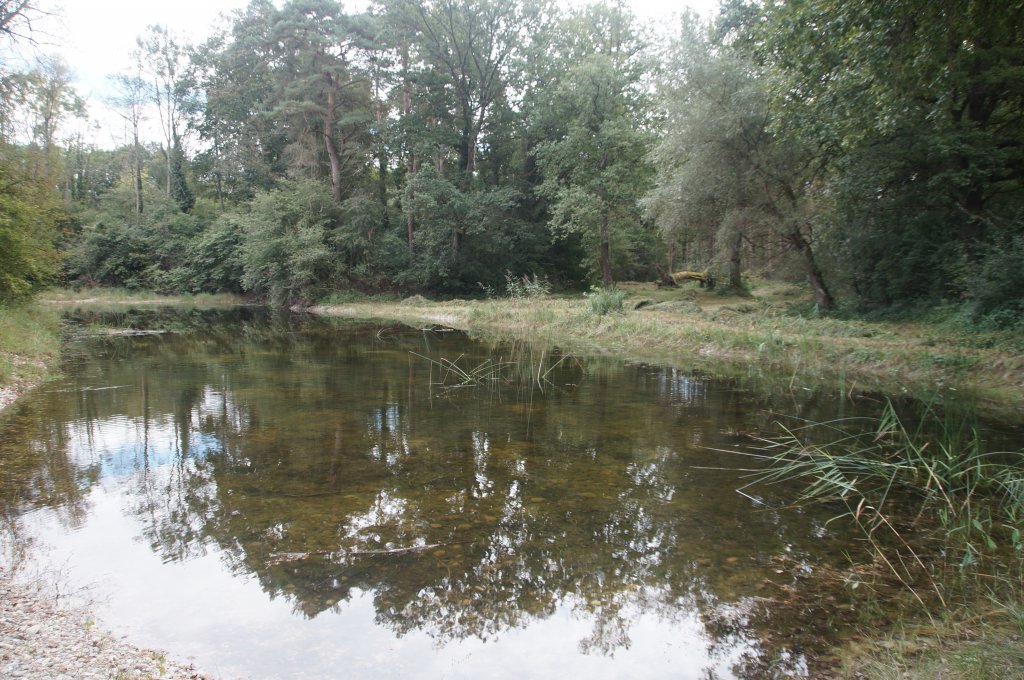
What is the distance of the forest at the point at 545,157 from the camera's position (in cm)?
1283

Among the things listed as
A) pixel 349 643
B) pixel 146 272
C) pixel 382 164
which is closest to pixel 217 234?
pixel 146 272

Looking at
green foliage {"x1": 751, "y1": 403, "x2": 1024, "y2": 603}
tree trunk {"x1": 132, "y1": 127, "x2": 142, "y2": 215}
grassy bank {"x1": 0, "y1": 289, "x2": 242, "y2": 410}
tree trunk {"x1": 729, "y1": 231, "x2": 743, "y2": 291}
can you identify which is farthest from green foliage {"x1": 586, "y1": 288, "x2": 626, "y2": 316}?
tree trunk {"x1": 132, "y1": 127, "x2": 142, "y2": 215}

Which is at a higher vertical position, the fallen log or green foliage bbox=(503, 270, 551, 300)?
green foliage bbox=(503, 270, 551, 300)

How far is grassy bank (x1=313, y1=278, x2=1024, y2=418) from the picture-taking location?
33.9ft

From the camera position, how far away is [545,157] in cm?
3259

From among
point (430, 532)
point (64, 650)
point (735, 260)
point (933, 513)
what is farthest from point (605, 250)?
point (64, 650)

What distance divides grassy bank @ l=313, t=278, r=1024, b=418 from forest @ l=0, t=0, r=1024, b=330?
5.19 feet

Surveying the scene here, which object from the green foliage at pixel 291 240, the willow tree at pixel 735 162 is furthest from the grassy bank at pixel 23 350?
the willow tree at pixel 735 162

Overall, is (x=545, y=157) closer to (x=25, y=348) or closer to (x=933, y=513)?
Answer: (x=25, y=348)

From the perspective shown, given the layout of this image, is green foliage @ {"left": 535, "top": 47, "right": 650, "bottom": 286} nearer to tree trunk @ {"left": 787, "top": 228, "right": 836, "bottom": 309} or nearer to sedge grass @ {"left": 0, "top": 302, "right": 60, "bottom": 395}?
tree trunk @ {"left": 787, "top": 228, "right": 836, "bottom": 309}

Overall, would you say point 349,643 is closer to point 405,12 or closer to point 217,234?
point 405,12

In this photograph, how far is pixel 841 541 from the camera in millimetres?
4805

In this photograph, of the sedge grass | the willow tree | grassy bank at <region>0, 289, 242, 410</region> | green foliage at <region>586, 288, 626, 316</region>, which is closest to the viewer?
grassy bank at <region>0, 289, 242, 410</region>

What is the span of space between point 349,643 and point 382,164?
39688mm
